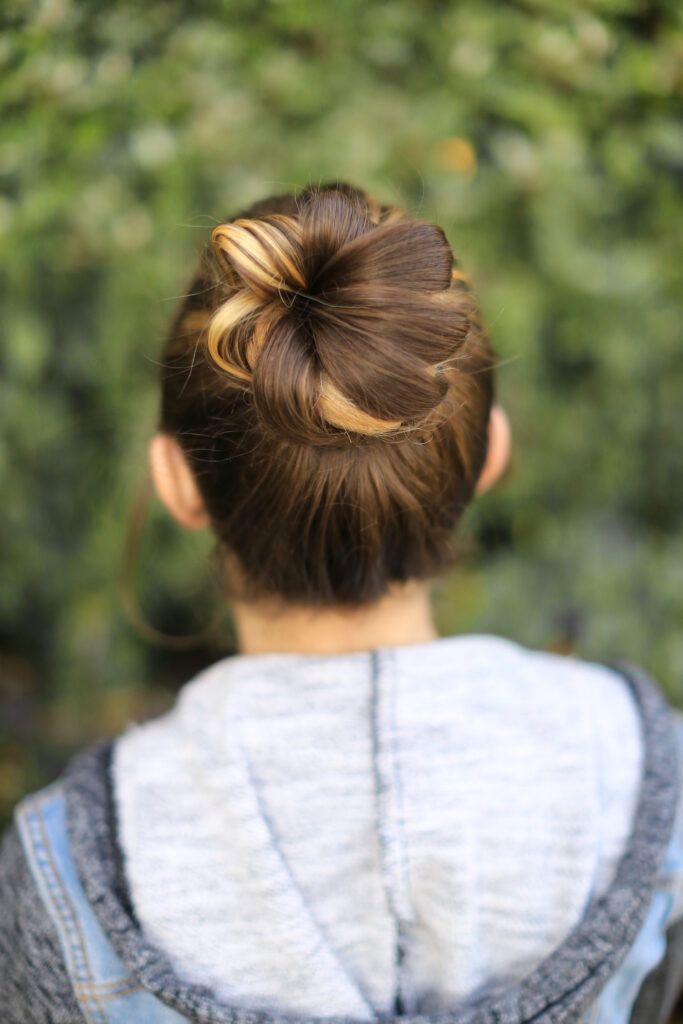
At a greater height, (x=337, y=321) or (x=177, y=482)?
(x=337, y=321)

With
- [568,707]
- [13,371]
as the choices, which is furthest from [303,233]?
[13,371]

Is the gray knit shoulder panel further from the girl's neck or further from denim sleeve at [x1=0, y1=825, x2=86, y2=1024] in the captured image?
the girl's neck

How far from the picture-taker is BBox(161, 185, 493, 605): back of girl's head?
613mm

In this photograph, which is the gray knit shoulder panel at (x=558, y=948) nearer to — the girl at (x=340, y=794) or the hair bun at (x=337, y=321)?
the girl at (x=340, y=794)

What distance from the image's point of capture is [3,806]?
5.45ft

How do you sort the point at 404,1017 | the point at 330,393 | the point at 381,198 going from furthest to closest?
the point at 381,198
the point at 404,1017
the point at 330,393

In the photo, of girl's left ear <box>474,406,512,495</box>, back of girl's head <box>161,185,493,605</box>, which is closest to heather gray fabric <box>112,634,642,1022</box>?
back of girl's head <box>161,185,493,605</box>

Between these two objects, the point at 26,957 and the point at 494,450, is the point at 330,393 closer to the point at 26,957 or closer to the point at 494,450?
the point at 494,450

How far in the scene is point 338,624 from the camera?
0.83 meters

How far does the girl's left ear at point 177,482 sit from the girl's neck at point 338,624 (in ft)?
0.41

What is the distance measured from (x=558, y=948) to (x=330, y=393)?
58 cm

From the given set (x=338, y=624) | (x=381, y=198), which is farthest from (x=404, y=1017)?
(x=381, y=198)

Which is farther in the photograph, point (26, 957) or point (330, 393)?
point (26, 957)

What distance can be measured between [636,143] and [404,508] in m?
1.07
